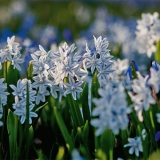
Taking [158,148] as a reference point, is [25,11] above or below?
above

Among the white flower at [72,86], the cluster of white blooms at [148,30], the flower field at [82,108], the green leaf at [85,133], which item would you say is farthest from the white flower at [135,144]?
the cluster of white blooms at [148,30]

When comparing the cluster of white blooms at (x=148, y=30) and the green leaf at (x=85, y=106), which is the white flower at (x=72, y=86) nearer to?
the green leaf at (x=85, y=106)

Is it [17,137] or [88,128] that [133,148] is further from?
[17,137]

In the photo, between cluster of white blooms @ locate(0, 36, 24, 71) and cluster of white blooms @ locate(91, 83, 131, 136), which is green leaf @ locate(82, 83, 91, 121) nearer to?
cluster of white blooms @ locate(0, 36, 24, 71)

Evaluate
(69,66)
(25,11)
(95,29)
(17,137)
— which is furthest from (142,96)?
(25,11)

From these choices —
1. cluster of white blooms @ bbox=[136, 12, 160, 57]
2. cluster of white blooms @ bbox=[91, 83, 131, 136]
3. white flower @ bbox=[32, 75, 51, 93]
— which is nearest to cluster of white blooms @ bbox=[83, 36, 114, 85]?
white flower @ bbox=[32, 75, 51, 93]

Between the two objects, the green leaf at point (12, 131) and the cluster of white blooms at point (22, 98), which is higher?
the cluster of white blooms at point (22, 98)

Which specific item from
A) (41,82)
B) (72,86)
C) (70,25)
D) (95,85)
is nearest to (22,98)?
(41,82)
